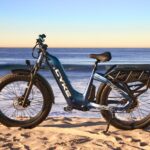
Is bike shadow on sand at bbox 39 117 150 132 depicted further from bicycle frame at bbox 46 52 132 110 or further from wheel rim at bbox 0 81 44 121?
bicycle frame at bbox 46 52 132 110

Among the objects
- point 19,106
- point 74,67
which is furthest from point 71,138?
point 74,67

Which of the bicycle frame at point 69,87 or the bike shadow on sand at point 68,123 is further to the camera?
the bike shadow on sand at point 68,123

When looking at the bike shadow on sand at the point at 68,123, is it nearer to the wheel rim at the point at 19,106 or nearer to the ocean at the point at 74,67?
the wheel rim at the point at 19,106

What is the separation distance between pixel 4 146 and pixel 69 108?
129cm

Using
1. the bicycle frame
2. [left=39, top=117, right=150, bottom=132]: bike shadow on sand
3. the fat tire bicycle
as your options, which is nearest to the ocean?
the fat tire bicycle

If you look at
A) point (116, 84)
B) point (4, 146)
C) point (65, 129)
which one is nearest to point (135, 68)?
point (116, 84)

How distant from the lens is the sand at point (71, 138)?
5215mm

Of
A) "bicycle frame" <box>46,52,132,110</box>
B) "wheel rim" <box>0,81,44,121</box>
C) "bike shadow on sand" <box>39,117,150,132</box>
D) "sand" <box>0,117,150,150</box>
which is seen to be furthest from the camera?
"bike shadow on sand" <box>39,117,150,132</box>

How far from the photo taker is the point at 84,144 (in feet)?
17.5

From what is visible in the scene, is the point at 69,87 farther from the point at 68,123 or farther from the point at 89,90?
the point at 68,123

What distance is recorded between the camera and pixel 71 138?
562 centimetres

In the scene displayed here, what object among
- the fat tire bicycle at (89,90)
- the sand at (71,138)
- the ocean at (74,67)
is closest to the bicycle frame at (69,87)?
the fat tire bicycle at (89,90)

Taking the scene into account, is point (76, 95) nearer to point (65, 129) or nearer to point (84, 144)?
point (65, 129)

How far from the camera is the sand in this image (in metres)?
5.21
